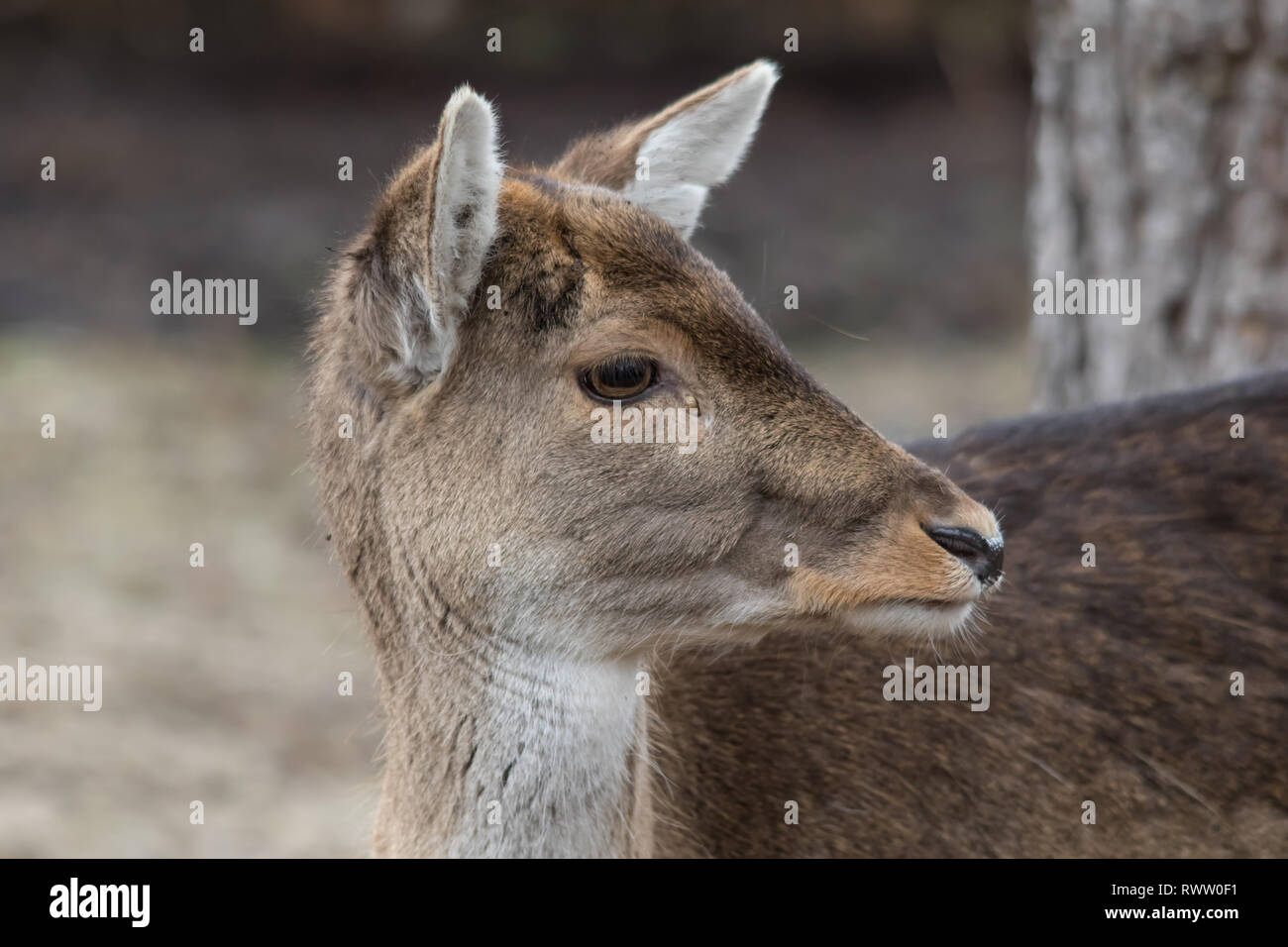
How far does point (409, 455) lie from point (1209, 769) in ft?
8.46

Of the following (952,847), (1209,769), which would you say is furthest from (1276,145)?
(952,847)

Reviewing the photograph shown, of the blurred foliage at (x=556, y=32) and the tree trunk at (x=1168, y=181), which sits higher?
the blurred foliage at (x=556, y=32)

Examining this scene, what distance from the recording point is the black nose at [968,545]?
3.73 meters

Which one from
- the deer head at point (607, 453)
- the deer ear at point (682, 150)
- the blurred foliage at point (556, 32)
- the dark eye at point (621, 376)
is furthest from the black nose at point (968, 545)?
the blurred foliage at point (556, 32)

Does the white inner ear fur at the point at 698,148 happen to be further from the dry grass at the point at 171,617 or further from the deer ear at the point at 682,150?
the dry grass at the point at 171,617

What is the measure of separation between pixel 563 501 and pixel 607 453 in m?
0.18

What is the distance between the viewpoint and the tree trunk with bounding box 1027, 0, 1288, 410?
247 inches

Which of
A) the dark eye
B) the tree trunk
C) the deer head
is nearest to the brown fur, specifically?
the deer head

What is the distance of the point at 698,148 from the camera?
185 inches

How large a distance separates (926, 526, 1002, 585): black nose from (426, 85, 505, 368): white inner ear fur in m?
1.36

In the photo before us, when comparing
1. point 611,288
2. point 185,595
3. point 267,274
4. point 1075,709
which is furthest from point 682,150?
point 267,274

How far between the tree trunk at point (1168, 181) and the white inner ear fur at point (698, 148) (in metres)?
2.51

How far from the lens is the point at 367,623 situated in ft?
14.3

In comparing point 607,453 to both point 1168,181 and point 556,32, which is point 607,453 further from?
point 556,32
